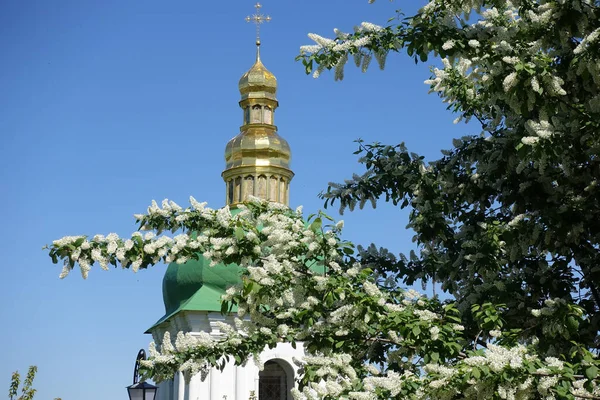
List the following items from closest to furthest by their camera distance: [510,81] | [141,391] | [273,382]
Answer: [510,81]
[141,391]
[273,382]

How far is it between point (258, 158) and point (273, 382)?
683 cm

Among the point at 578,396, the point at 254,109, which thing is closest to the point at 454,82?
the point at 578,396

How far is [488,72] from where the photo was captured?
21.8ft

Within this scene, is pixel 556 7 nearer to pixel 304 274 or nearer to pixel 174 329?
pixel 304 274

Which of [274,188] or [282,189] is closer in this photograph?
[274,188]

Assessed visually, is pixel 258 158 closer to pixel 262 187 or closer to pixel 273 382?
pixel 262 187

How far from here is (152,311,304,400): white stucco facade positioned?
24.3 metres

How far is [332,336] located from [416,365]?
0.61m

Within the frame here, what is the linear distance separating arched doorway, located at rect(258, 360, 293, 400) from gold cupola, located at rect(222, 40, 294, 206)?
5.17 metres

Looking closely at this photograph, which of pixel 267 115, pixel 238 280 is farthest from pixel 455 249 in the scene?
pixel 267 115

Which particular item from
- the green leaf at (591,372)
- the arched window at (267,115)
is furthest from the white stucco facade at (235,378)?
the green leaf at (591,372)

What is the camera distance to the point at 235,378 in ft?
80.8

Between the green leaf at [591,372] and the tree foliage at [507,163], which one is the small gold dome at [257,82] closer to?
the tree foliage at [507,163]

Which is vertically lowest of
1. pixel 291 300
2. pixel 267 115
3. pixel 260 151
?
pixel 291 300
